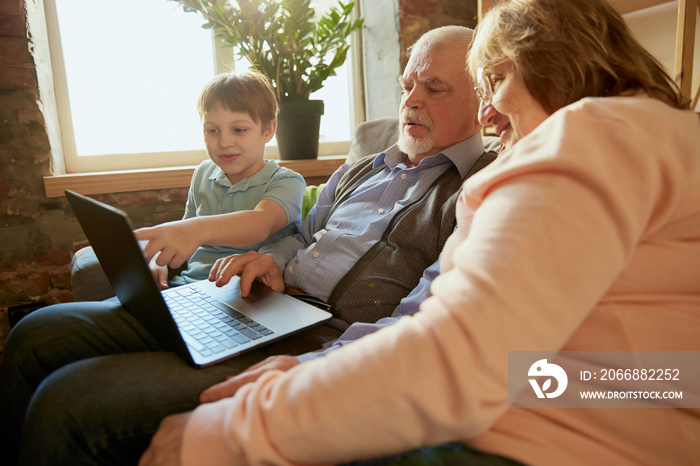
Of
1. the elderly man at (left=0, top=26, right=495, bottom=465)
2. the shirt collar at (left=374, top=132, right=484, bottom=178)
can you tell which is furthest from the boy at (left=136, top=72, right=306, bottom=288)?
the shirt collar at (left=374, top=132, right=484, bottom=178)

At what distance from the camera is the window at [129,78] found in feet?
7.55

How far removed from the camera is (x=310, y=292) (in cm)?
126

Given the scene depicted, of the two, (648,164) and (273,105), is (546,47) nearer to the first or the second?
(648,164)

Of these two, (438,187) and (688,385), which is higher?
(438,187)

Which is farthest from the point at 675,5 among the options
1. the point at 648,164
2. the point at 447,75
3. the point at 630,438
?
the point at 630,438

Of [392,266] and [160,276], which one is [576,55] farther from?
[160,276]

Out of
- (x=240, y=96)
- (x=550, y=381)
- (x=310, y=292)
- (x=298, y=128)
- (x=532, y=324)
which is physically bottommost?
(x=310, y=292)

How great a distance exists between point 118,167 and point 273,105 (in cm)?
124

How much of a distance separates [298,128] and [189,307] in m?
1.45

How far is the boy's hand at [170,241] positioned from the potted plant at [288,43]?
1.35 metres

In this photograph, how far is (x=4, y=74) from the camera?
192 centimetres

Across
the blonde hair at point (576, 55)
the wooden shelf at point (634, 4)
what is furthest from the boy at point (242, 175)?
the wooden shelf at point (634, 4)

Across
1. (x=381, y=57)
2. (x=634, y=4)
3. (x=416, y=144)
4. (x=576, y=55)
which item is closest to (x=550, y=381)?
(x=576, y=55)

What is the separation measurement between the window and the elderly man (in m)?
1.32
